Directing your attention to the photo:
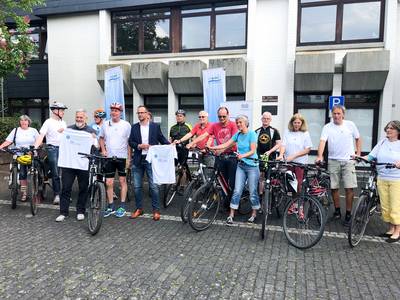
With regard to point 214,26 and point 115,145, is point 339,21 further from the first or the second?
point 115,145

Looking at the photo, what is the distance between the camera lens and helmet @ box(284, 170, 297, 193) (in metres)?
5.68

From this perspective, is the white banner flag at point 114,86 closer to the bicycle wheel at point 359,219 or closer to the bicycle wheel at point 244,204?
the bicycle wheel at point 244,204

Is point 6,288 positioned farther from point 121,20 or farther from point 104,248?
point 121,20

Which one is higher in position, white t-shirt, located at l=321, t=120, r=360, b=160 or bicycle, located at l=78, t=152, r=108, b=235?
white t-shirt, located at l=321, t=120, r=360, b=160

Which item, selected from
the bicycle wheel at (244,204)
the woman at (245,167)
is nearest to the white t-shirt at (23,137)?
the woman at (245,167)

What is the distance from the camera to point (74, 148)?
5.67 meters

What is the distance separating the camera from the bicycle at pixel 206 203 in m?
5.18

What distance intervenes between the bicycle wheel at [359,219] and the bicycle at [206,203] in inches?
73.3

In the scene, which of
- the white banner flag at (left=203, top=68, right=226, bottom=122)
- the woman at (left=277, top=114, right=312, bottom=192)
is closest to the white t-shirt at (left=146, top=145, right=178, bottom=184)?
the woman at (left=277, top=114, right=312, bottom=192)

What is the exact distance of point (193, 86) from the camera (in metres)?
12.4

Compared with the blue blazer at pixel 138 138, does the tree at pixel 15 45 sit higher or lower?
higher

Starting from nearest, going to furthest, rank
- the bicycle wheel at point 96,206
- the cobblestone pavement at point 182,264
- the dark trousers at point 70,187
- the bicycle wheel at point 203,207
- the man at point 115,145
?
the cobblestone pavement at point 182,264
the bicycle wheel at point 96,206
the bicycle wheel at point 203,207
the dark trousers at point 70,187
the man at point 115,145

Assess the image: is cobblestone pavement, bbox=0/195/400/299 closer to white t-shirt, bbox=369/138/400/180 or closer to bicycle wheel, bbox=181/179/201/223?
bicycle wheel, bbox=181/179/201/223

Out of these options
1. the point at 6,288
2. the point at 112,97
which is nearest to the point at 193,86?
the point at 112,97
